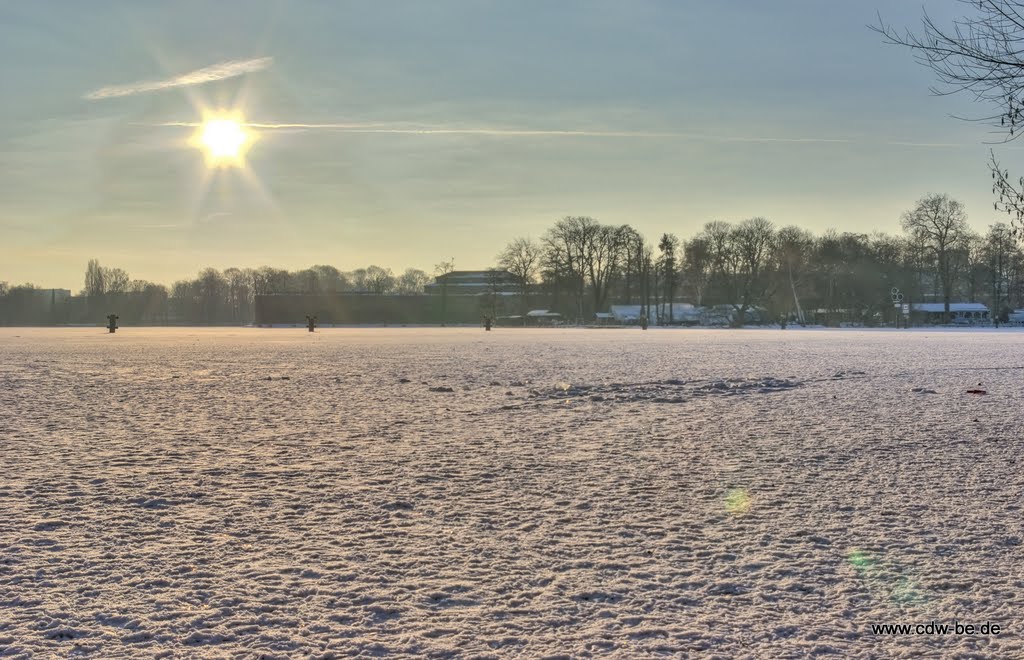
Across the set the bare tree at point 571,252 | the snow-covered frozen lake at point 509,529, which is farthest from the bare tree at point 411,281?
the snow-covered frozen lake at point 509,529

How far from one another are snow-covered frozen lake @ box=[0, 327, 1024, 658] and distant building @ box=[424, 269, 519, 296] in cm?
10664

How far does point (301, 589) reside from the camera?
4.79m

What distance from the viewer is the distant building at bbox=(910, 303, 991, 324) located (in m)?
104

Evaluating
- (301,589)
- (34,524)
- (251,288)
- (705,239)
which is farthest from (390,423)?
(251,288)

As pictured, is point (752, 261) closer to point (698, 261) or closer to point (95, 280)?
point (698, 261)

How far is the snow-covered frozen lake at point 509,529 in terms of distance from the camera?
425 cm

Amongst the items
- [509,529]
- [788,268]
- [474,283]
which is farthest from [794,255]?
[509,529]

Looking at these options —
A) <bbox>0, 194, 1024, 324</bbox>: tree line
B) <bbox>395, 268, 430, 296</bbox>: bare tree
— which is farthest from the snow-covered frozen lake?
<bbox>395, 268, 430, 296</bbox>: bare tree

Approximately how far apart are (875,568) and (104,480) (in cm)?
601

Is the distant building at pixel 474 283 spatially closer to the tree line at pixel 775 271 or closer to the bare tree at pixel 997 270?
the tree line at pixel 775 271

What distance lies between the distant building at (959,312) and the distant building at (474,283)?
50.2 m

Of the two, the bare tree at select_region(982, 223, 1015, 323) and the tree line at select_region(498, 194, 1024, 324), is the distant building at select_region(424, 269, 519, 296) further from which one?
the bare tree at select_region(982, 223, 1015, 323)

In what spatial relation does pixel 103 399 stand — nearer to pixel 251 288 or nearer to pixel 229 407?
pixel 229 407

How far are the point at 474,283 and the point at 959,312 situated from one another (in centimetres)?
8299
